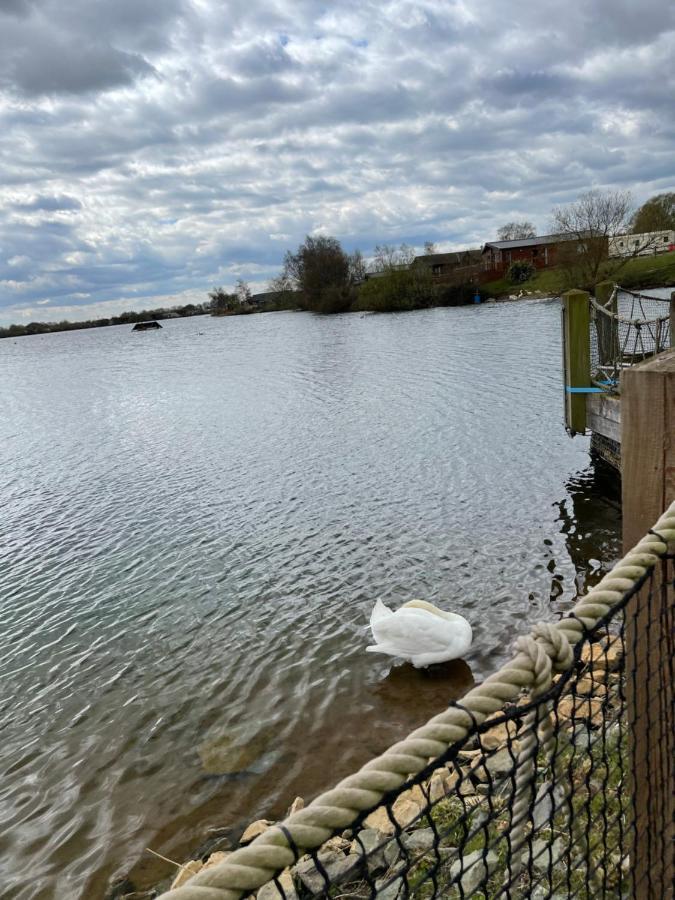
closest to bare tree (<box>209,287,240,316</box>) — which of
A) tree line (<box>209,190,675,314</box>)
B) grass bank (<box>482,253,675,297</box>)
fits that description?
tree line (<box>209,190,675,314</box>)

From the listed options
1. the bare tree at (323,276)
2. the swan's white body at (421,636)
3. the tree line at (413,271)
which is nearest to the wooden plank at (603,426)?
the swan's white body at (421,636)

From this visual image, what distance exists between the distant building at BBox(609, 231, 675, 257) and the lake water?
152ft

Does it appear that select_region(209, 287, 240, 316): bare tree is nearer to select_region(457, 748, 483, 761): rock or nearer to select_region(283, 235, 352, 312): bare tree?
select_region(283, 235, 352, 312): bare tree

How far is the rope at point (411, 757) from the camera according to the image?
1214 mm

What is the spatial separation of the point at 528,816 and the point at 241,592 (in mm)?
8144

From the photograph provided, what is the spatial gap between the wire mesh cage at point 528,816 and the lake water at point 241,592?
4.62ft

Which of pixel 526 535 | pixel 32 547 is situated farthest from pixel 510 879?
pixel 32 547

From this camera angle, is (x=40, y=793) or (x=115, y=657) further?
(x=115, y=657)

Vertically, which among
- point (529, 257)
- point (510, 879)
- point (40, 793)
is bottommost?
point (40, 793)

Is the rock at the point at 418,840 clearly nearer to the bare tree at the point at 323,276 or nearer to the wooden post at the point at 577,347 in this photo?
the wooden post at the point at 577,347

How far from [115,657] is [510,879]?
7.45m

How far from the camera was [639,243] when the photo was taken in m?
70.6

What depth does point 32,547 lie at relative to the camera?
1243cm

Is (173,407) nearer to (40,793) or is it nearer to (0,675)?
(0,675)
